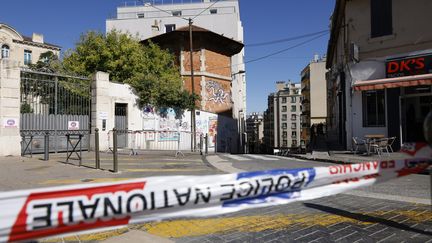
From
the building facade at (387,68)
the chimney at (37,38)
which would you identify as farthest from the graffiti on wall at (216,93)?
the chimney at (37,38)

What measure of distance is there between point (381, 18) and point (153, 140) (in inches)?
533

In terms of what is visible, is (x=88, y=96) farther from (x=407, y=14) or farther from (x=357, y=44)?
(x=407, y=14)

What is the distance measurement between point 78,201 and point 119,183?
294 mm

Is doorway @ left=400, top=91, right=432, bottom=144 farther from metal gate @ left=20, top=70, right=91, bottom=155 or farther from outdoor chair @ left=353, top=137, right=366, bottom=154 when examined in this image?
metal gate @ left=20, top=70, right=91, bottom=155

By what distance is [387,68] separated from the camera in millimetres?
15414

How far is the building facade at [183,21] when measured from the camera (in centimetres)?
4378

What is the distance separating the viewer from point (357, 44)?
55.5ft

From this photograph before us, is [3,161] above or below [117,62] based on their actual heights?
below

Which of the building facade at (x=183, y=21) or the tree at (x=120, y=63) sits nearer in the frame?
the tree at (x=120, y=63)

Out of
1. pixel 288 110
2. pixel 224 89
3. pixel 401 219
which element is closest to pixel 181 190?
pixel 401 219

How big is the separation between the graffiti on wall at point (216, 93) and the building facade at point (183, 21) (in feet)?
17.0

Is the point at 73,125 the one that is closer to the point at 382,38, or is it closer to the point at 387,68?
the point at 387,68

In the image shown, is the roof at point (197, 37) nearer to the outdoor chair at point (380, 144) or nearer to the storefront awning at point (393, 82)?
the storefront awning at point (393, 82)

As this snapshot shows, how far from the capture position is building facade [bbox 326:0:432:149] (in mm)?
14703
